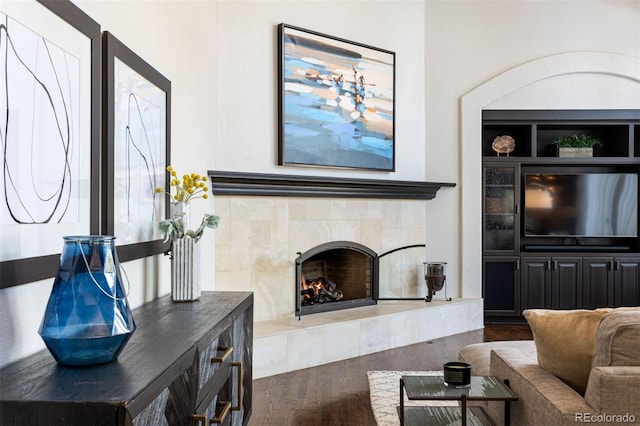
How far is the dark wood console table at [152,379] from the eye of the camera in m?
1.22

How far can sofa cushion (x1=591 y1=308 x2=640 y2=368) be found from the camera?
183 centimetres

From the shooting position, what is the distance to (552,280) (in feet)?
20.7

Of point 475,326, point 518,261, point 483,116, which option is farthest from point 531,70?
point 475,326

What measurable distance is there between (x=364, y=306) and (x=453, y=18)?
3305 millimetres

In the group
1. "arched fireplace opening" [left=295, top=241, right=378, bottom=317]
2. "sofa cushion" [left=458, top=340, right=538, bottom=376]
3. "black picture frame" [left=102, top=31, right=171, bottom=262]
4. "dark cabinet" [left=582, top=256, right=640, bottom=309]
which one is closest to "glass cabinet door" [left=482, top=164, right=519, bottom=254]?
"dark cabinet" [left=582, top=256, right=640, bottom=309]

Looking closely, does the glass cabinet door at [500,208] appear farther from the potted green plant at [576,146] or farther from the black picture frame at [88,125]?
the black picture frame at [88,125]

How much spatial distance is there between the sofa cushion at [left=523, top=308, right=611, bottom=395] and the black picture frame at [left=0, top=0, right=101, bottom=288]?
169 centimetres

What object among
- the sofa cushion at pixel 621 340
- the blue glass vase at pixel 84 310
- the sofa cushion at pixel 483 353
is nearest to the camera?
the blue glass vase at pixel 84 310

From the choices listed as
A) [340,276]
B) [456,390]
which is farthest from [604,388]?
[340,276]

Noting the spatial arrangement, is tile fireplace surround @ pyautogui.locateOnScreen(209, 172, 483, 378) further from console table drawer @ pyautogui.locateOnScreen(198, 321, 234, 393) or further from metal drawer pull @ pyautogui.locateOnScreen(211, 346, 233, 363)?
metal drawer pull @ pyautogui.locateOnScreen(211, 346, 233, 363)

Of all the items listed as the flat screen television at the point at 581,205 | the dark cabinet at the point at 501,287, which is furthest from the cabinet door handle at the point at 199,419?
→ the flat screen television at the point at 581,205

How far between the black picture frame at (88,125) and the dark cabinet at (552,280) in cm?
527

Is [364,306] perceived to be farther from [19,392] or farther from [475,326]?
[19,392]

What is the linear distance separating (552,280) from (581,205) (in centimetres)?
92
